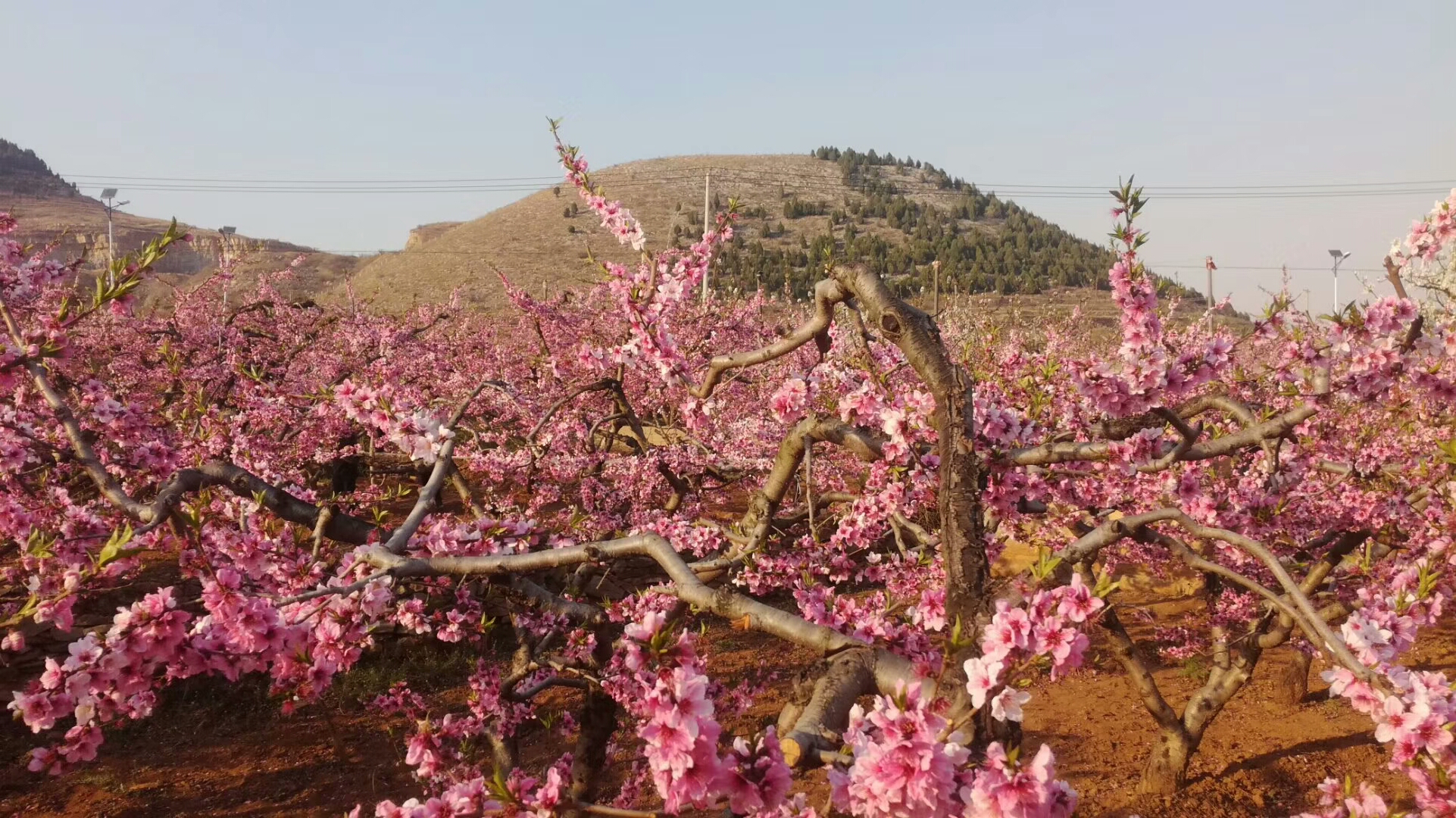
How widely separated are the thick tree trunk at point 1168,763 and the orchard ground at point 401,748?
0.29ft

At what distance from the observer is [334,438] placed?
28.3ft

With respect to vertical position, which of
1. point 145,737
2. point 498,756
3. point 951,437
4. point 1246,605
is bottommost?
point 145,737

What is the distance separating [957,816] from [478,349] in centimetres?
1488

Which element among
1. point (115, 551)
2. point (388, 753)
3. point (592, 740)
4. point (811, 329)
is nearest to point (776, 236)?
point (388, 753)

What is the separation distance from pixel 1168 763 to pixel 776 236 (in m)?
71.3

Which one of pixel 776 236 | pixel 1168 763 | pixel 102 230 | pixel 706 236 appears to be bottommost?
pixel 1168 763

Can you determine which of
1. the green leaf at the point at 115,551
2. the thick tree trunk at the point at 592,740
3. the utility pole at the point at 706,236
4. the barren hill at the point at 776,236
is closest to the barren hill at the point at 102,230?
the barren hill at the point at 776,236

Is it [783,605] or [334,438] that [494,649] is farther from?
[783,605]

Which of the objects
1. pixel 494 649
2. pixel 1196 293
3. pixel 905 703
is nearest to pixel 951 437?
pixel 905 703

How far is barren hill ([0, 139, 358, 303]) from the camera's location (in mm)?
69125

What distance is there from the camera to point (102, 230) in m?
90.0

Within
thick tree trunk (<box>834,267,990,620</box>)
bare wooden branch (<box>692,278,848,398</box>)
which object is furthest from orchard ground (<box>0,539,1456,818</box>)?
bare wooden branch (<box>692,278,848,398</box>)

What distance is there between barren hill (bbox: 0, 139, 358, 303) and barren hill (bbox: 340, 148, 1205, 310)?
6398 mm

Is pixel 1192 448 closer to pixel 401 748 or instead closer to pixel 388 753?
pixel 401 748
